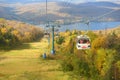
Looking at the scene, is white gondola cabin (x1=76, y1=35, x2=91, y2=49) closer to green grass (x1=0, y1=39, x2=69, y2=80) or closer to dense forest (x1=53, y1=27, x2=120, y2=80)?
dense forest (x1=53, y1=27, x2=120, y2=80)

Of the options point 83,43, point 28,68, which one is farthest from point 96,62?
point 28,68

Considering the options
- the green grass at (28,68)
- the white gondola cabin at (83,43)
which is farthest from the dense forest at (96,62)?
the green grass at (28,68)

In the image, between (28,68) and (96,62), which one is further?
(28,68)

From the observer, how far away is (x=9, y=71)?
51031 millimetres

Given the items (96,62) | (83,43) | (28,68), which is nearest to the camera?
(83,43)

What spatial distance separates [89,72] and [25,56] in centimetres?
2302

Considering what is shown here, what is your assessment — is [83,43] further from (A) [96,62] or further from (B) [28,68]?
(B) [28,68]

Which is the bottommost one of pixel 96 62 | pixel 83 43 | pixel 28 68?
pixel 28 68

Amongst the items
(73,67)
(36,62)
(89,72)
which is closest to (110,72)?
(89,72)

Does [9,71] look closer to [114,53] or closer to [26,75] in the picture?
[26,75]

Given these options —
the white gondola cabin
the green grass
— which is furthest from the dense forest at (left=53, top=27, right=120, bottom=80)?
the green grass

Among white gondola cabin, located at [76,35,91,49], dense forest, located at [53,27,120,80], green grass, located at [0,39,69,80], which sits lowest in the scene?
green grass, located at [0,39,69,80]

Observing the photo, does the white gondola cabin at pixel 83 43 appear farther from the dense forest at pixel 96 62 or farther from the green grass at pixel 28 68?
the green grass at pixel 28 68

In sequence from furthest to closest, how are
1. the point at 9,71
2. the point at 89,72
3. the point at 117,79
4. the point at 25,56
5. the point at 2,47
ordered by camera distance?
the point at 2,47 < the point at 25,56 < the point at 9,71 < the point at 89,72 < the point at 117,79
